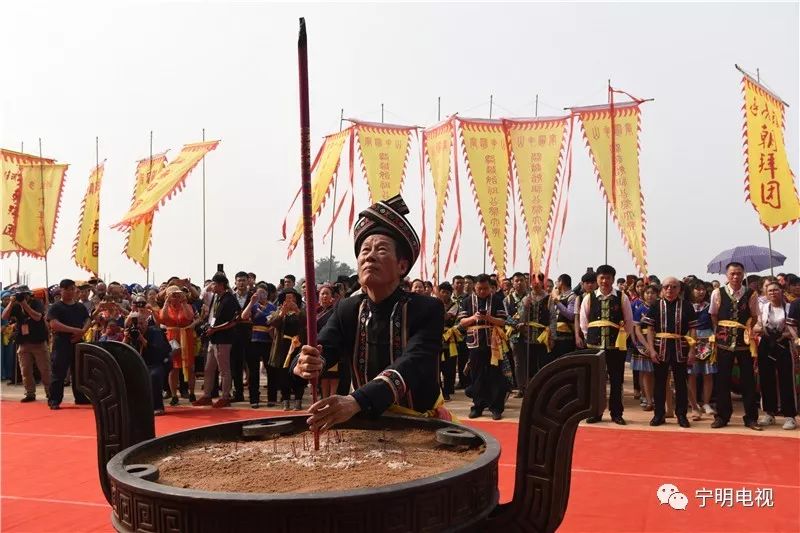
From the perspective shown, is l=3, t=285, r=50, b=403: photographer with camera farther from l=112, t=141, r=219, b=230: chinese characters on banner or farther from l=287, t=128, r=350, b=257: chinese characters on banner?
l=287, t=128, r=350, b=257: chinese characters on banner

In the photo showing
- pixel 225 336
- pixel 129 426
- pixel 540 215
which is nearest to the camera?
pixel 129 426

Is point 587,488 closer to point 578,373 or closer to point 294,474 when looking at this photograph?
point 578,373

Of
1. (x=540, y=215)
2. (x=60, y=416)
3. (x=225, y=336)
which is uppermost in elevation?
(x=540, y=215)

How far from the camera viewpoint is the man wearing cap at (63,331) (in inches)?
313

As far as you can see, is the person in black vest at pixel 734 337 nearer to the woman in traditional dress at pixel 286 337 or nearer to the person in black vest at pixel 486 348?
the person in black vest at pixel 486 348

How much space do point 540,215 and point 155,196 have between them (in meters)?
5.79

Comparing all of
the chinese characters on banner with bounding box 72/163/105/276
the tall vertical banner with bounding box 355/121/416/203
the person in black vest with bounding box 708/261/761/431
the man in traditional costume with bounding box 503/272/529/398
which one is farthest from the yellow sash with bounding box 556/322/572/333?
the chinese characters on banner with bounding box 72/163/105/276

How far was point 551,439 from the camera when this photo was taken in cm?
177

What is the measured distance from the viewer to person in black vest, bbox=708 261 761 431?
6.36m

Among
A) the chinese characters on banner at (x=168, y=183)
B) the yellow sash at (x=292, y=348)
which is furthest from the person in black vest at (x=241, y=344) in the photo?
the chinese characters on banner at (x=168, y=183)

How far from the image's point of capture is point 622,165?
848cm

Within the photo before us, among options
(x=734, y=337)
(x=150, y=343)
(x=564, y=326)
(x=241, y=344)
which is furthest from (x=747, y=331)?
(x=150, y=343)

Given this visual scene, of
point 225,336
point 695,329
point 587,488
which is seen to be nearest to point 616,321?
point 695,329

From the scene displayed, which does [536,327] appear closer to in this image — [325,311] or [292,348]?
[325,311]
